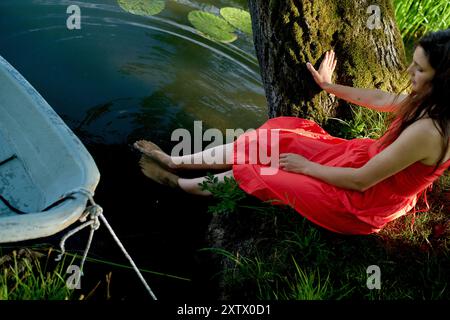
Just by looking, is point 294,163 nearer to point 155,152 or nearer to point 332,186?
point 332,186

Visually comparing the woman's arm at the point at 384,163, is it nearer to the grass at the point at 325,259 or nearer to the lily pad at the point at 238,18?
the grass at the point at 325,259

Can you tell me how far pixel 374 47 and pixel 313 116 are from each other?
45cm

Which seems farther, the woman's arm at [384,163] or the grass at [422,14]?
the grass at [422,14]

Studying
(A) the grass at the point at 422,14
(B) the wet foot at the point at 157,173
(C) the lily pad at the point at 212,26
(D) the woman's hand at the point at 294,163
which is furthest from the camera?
(C) the lily pad at the point at 212,26

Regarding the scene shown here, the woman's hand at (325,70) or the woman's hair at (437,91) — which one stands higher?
the woman's hair at (437,91)

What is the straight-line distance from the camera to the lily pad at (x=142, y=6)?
149 inches

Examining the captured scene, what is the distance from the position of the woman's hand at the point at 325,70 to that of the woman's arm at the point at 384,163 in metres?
0.47

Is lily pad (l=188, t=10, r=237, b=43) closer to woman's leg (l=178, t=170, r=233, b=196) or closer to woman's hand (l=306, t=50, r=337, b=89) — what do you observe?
woman's hand (l=306, t=50, r=337, b=89)

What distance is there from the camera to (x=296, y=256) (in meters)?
2.13

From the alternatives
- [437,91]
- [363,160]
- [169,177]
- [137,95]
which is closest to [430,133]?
[437,91]

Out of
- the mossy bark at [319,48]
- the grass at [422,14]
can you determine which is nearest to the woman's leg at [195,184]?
the mossy bark at [319,48]

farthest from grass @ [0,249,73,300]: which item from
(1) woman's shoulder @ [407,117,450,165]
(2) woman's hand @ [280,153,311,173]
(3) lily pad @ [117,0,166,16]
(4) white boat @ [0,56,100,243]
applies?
(3) lily pad @ [117,0,166,16]

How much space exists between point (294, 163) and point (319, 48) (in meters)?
0.63
